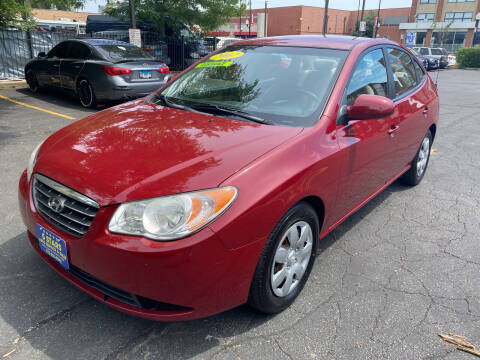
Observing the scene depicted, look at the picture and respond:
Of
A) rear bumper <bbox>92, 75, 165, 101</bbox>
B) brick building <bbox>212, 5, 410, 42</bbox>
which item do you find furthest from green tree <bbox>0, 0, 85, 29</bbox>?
brick building <bbox>212, 5, 410, 42</bbox>

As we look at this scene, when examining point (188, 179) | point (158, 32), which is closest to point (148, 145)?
point (188, 179)

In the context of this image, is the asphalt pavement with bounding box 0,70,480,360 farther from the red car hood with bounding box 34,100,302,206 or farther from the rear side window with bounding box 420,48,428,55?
the rear side window with bounding box 420,48,428,55

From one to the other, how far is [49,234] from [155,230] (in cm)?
74

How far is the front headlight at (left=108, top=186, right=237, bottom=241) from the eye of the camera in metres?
1.93

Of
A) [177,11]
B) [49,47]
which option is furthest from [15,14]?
[177,11]

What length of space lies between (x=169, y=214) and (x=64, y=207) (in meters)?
0.65

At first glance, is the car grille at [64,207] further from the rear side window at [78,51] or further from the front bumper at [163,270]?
the rear side window at [78,51]

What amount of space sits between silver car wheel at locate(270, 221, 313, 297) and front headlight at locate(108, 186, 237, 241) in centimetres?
55

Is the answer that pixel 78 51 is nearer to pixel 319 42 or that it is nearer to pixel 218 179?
pixel 319 42

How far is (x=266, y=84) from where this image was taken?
10.2 feet

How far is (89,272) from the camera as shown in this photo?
6.79 feet

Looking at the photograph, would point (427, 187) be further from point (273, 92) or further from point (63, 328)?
point (63, 328)

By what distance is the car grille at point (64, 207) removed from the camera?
2.06 meters

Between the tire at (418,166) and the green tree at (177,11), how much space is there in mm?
13481
